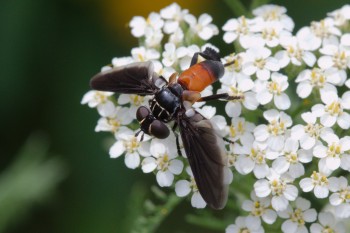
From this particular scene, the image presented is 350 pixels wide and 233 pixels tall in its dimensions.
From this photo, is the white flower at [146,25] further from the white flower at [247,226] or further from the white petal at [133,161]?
the white flower at [247,226]

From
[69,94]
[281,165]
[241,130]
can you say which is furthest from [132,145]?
[69,94]

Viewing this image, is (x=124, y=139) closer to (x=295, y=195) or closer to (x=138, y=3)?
(x=295, y=195)

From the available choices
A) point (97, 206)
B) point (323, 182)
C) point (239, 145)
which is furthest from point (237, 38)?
point (97, 206)

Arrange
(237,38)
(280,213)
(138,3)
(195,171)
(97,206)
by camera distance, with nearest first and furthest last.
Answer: (195,171) → (280,213) → (237,38) → (97,206) → (138,3)

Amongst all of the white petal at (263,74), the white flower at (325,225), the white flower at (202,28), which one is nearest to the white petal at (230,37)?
the white flower at (202,28)

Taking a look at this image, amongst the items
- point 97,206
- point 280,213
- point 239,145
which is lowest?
point 97,206

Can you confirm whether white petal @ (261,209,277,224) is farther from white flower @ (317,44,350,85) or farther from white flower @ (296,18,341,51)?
white flower @ (296,18,341,51)

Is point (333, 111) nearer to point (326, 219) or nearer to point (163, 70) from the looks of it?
point (326, 219)
